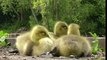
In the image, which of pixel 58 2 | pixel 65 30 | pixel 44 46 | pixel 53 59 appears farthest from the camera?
pixel 58 2

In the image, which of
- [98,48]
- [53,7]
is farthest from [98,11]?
[98,48]

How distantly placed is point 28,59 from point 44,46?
14.8 inches

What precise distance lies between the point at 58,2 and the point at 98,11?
6051 millimetres

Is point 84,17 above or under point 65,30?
under

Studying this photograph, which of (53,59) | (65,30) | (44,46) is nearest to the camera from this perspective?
(53,59)

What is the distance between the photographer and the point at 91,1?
26016mm

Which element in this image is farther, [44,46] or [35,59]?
[44,46]

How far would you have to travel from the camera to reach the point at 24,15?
37.8 metres

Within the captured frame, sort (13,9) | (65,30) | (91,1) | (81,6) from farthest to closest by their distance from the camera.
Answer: (13,9)
(91,1)
(81,6)
(65,30)

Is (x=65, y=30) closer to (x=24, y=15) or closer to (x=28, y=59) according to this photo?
(x=28, y=59)

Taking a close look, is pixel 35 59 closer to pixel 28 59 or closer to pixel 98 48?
pixel 28 59

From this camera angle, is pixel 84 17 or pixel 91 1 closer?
pixel 84 17

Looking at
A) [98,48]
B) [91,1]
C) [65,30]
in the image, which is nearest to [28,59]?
[65,30]

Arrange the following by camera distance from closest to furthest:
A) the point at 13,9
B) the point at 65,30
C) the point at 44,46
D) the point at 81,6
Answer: the point at 44,46 → the point at 65,30 → the point at 81,6 → the point at 13,9
